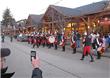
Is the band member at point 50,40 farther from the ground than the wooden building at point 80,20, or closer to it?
closer to it

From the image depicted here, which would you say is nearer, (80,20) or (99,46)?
(99,46)

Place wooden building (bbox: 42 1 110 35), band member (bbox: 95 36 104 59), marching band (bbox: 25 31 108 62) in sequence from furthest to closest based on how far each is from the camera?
wooden building (bbox: 42 1 110 35) < marching band (bbox: 25 31 108 62) < band member (bbox: 95 36 104 59)

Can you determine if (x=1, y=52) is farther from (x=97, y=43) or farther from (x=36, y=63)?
(x=97, y=43)

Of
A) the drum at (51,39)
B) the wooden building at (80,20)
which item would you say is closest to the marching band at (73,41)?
the drum at (51,39)

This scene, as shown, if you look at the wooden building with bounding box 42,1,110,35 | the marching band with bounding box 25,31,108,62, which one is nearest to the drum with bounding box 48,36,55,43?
the marching band with bounding box 25,31,108,62

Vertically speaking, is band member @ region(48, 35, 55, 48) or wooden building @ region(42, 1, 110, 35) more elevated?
wooden building @ region(42, 1, 110, 35)

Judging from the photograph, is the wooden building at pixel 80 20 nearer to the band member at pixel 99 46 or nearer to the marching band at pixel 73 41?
the marching band at pixel 73 41

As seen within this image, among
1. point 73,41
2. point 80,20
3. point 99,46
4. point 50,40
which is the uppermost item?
point 80,20

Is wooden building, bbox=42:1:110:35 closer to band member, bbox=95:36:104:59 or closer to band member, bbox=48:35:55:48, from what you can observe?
band member, bbox=48:35:55:48

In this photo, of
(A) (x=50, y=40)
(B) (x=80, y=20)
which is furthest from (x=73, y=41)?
(B) (x=80, y=20)

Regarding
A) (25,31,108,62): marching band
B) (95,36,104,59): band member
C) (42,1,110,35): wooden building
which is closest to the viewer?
(95,36,104,59): band member

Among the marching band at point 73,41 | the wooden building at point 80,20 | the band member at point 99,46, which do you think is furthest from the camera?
the wooden building at point 80,20

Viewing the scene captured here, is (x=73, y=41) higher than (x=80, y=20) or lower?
lower

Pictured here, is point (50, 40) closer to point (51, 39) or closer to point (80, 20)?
point (51, 39)
